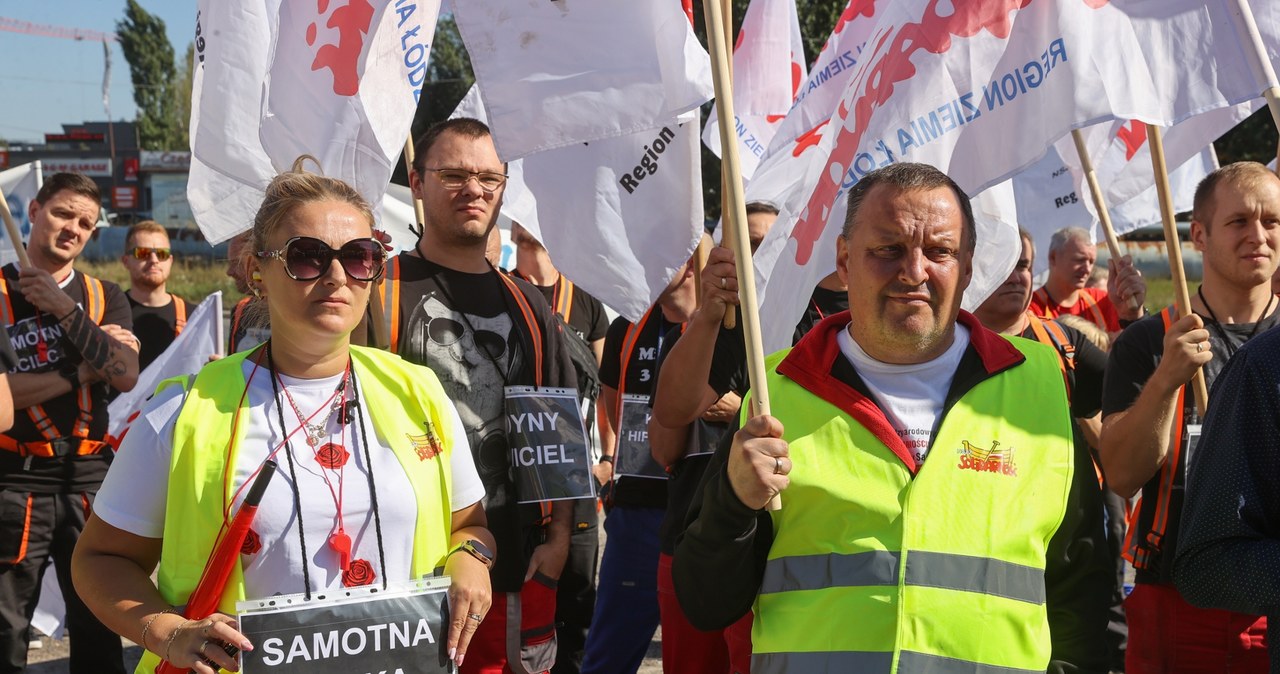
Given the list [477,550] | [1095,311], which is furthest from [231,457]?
[1095,311]

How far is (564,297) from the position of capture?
748cm

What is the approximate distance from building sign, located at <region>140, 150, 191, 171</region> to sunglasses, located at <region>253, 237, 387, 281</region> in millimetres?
51634

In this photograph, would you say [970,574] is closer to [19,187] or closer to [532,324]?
[532,324]

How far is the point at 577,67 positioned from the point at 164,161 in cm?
5399

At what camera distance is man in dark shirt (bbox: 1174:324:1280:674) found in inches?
94.3

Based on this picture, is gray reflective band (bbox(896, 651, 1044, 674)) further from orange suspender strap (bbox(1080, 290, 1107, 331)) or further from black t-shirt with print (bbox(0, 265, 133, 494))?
orange suspender strap (bbox(1080, 290, 1107, 331))

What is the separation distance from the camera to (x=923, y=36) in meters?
3.81

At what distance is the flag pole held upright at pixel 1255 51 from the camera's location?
3439 mm

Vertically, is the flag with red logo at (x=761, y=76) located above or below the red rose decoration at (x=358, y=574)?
above

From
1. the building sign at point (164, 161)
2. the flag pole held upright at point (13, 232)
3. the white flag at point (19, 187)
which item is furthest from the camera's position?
the building sign at point (164, 161)

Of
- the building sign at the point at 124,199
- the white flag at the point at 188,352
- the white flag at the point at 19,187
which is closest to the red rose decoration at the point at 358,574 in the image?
the white flag at the point at 188,352

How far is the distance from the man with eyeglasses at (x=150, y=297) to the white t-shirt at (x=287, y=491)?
4.79m

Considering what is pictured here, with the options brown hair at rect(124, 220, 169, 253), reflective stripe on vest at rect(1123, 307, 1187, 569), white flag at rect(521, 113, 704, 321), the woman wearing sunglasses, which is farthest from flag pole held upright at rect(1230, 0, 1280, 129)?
brown hair at rect(124, 220, 169, 253)

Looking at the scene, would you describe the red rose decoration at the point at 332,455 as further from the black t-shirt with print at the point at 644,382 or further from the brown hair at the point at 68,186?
the brown hair at the point at 68,186
